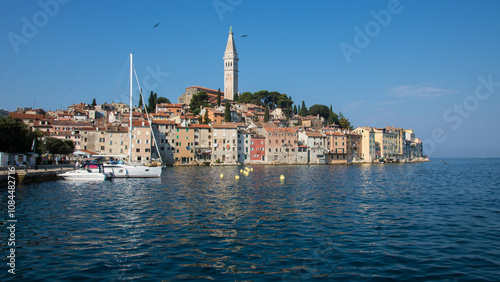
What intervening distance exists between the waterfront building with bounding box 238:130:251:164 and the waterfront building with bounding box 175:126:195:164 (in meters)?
12.7

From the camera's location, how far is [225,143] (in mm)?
85500

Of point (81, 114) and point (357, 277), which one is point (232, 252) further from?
point (81, 114)

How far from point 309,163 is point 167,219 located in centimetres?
8080

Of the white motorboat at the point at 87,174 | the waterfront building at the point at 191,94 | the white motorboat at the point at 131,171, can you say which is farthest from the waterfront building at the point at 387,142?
the white motorboat at the point at 87,174

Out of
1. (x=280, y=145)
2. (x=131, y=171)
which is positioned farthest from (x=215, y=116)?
(x=131, y=171)

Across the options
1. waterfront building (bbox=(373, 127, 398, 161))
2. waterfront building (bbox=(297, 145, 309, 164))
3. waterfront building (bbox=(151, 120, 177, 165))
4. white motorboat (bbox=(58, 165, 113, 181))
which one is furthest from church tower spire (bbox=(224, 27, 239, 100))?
white motorboat (bbox=(58, 165, 113, 181))

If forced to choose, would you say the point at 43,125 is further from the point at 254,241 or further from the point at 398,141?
the point at 398,141

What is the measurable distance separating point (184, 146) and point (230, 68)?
7714 cm

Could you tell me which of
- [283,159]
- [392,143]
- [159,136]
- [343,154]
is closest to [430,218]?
[159,136]

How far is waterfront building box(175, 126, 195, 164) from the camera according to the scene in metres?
80.6

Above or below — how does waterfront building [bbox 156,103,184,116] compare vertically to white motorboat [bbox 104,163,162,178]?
above

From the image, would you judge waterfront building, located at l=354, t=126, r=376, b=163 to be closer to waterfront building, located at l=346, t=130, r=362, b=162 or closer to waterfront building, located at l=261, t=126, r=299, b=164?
waterfront building, located at l=346, t=130, r=362, b=162

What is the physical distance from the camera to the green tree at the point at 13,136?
123 ft

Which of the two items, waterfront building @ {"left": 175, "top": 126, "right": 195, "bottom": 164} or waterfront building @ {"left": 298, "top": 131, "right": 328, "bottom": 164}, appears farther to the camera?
waterfront building @ {"left": 298, "top": 131, "right": 328, "bottom": 164}
